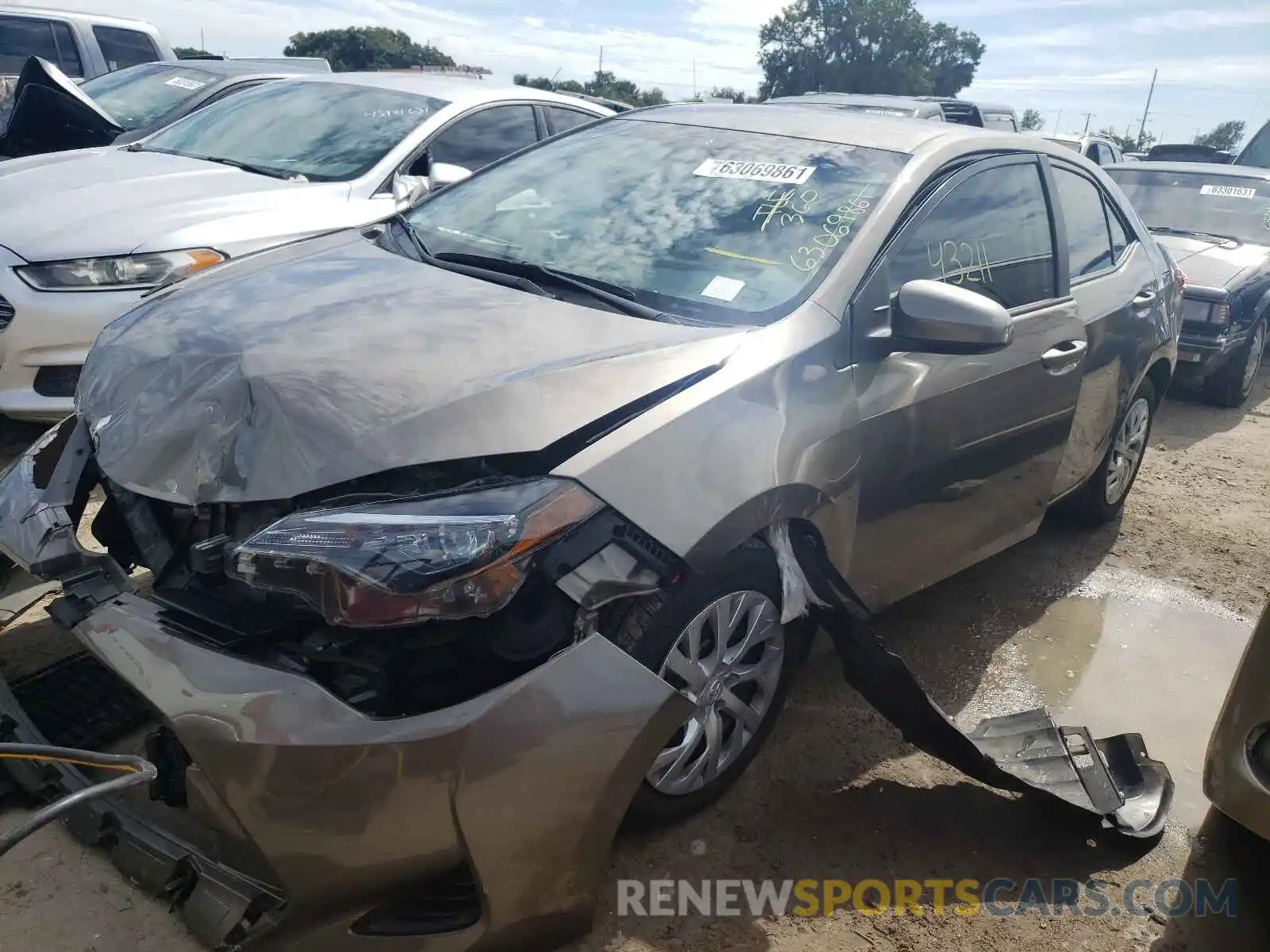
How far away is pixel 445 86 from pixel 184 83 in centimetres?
342

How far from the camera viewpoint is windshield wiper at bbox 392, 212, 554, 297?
2.69 meters

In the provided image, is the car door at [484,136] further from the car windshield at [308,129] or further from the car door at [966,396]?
the car door at [966,396]

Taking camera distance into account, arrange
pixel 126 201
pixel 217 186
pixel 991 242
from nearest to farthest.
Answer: pixel 991 242 < pixel 126 201 < pixel 217 186

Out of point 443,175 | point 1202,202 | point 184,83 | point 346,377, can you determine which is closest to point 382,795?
point 346,377

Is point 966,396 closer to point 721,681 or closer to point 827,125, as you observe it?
point 827,125

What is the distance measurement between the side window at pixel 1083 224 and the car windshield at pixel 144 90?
6609mm

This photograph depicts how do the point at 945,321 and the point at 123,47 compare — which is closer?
the point at 945,321

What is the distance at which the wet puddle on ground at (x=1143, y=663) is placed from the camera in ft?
10.7

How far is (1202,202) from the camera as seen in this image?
8312 millimetres

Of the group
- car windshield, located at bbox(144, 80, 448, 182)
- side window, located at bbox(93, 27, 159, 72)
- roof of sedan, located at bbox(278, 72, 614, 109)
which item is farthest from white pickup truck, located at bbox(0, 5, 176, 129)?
roof of sedan, located at bbox(278, 72, 614, 109)

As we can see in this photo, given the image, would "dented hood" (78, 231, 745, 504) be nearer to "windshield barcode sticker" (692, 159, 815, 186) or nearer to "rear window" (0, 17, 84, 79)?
"windshield barcode sticker" (692, 159, 815, 186)

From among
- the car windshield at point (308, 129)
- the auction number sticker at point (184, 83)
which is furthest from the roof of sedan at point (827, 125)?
the auction number sticker at point (184, 83)

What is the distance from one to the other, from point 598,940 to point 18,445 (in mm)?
3699

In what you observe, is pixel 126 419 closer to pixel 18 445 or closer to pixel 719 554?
pixel 719 554
